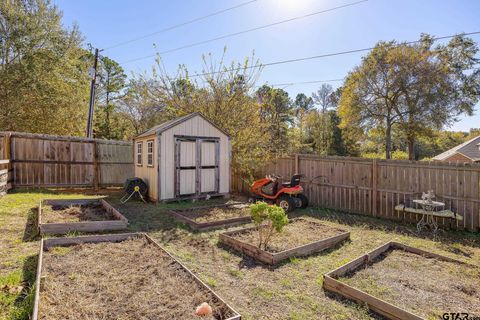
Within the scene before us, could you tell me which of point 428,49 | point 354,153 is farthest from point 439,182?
point 354,153

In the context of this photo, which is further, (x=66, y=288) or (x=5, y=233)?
(x=5, y=233)

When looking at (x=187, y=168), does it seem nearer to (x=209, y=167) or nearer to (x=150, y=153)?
(x=209, y=167)

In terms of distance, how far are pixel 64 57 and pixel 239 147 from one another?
10.2m

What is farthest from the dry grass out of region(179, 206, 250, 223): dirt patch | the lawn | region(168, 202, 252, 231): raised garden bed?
region(179, 206, 250, 223): dirt patch

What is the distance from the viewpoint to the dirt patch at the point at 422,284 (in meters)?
2.74

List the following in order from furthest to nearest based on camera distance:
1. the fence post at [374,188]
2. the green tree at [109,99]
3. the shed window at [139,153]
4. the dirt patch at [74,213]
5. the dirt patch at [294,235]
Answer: the green tree at [109,99] → the shed window at [139,153] → the fence post at [374,188] → the dirt patch at [74,213] → the dirt patch at [294,235]

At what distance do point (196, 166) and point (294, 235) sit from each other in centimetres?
446

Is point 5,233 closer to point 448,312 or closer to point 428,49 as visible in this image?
point 448,312

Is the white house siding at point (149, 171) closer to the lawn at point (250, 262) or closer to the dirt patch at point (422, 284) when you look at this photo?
the lawn at point (250, 262)

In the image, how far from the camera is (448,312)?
8.61ft

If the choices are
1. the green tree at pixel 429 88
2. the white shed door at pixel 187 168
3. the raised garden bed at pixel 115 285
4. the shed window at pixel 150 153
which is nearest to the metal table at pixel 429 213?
the raised garden bed at pixel 115 285

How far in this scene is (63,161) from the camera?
1012 centimetres

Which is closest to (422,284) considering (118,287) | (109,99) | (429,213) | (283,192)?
(429,213)

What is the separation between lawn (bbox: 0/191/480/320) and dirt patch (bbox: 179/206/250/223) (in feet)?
1.85
